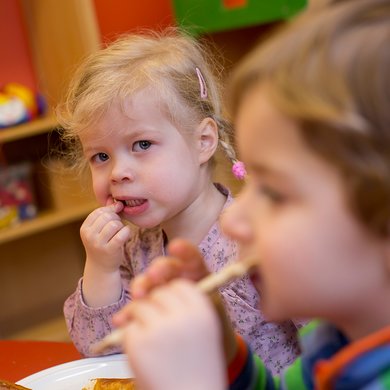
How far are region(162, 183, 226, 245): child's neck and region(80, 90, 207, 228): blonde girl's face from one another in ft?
0.17

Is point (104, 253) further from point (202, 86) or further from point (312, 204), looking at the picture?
point (312, 204)

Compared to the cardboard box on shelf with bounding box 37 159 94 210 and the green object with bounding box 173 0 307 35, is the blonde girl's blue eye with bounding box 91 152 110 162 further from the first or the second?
the cardboard box on shelf with bounding box 37 159 94 210

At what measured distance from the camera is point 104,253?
1.27m

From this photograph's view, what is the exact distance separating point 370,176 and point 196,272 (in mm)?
242

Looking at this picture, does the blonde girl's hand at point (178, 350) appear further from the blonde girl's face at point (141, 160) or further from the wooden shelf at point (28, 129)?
the wooden shelf at point (28, 129)

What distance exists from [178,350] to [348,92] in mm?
222

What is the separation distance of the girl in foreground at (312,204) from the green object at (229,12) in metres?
1.84

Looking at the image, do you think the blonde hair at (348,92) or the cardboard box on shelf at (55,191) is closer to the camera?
the blonde hair at (348,92)

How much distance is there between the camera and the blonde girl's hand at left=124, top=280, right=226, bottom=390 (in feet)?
1.97

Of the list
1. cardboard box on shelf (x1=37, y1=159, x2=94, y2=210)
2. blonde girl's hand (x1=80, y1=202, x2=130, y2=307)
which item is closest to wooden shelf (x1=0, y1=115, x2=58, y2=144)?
cardboard box on shelf (x1=37, y1=159, x2=94, y2=210)

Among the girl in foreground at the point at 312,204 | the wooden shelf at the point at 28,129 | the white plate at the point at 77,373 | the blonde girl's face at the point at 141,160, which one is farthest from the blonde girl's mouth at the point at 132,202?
the wooden shelf at the point at 28,129

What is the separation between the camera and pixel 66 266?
3305mm

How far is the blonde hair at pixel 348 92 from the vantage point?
566 millimetres

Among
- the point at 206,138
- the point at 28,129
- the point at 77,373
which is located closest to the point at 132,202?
the point at 206,138
